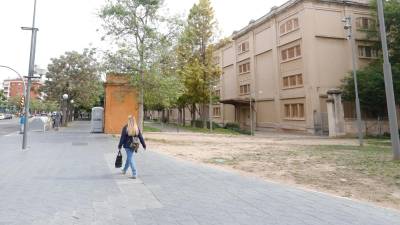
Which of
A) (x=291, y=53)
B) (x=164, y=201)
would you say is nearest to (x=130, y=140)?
(x=164, y=201)

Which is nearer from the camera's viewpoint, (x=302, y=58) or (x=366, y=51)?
(x=302, y=58)

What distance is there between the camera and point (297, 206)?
618cm

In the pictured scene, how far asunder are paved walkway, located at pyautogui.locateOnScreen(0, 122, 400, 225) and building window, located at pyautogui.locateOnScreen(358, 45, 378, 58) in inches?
1208

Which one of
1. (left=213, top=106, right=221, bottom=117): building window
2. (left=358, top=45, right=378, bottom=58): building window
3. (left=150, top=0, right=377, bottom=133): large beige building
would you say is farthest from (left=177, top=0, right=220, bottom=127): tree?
(left=213, top=106, right=221, bottom=117): building window

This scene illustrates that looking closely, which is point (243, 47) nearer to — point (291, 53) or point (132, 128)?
point (291, 53)

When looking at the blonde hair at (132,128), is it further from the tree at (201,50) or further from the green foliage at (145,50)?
the tree at (201,50)

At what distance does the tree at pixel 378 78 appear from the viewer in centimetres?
2858

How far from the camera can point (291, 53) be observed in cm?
3559

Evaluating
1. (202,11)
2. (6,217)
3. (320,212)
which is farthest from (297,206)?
(202,11)

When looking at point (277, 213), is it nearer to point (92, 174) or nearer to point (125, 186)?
point (125, 186)

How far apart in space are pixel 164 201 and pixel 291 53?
1247 inches

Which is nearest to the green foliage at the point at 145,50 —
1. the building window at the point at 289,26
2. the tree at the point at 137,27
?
the tree at the point at 137,27

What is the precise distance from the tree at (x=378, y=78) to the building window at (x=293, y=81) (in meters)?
4.09

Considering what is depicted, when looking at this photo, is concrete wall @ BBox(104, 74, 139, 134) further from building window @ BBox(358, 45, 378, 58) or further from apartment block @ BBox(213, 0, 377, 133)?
building window @ BBox(358, 45, 378, 58)
